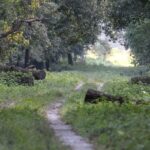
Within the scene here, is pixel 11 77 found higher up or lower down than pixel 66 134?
higher up

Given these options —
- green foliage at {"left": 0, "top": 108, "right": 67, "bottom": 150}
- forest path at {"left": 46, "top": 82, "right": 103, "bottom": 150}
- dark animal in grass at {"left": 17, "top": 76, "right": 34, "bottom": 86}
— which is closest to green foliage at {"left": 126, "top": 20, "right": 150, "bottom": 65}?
dark animal in grass at {"left": 17, "top": 76, "right": 34, "bottom": 86}

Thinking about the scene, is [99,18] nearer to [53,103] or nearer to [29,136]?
[53,103]

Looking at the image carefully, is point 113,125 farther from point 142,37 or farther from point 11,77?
point 142,37

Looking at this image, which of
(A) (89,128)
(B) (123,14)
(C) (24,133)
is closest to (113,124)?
(A) (89,128)

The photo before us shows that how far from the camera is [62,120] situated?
22.2m

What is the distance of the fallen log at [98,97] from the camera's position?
25.5 meters

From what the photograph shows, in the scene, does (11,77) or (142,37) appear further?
(142,37)

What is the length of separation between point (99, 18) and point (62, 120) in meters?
16.4

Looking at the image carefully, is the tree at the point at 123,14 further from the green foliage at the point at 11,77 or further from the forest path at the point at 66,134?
the green foliage at the point at 11,77

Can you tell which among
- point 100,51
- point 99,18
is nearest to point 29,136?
point 99,18

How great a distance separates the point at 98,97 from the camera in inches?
1023

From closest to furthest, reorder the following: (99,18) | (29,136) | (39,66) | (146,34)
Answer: (29,136)
(99,18)
(146,34)
(39,66)

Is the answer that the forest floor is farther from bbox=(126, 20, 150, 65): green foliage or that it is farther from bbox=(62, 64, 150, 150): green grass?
bbox=(126, 20, 150, 65): green foliage

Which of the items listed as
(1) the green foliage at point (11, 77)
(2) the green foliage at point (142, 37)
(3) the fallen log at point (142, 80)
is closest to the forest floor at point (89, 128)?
(1) the green foliage at point (11, 77)
